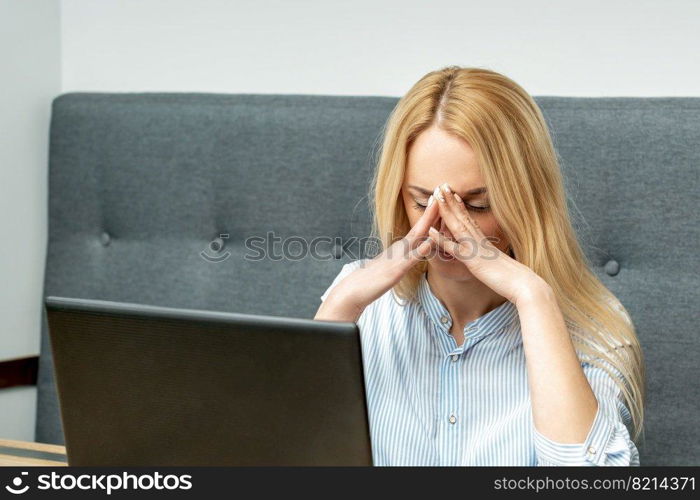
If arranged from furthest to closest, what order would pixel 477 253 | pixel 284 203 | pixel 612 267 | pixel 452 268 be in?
pixel 284 203 → pixel 612 267 → pixel 452 268 → pixel 477 253

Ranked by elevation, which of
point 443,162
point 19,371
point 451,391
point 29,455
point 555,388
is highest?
point 443,162

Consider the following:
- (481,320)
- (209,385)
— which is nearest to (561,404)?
(481,320)

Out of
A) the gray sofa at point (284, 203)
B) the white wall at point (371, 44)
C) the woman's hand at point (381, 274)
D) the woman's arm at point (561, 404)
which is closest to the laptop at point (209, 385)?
the woman's arm at point (561, 404)

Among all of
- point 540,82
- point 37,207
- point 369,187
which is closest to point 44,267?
point 37,207

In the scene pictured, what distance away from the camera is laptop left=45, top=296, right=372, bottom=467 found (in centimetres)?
83

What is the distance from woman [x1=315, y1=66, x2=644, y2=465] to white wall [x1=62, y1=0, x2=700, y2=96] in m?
0.48

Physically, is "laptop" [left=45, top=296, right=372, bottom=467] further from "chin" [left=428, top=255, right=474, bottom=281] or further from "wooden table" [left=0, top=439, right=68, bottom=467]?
"chin" [left=428, top=255, right=474, bottom=281]

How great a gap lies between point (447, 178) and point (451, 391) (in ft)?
1.01

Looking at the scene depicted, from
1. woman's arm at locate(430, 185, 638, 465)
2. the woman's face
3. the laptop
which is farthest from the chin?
the laptop

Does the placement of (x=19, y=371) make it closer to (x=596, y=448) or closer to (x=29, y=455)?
(x=29, y=455)

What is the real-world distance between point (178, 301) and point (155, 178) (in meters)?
0.26

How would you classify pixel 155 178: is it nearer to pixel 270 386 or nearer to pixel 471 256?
pixel 471 256

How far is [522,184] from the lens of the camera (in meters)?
1.31

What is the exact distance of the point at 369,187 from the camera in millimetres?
1761
